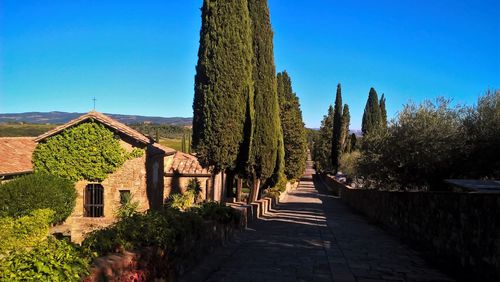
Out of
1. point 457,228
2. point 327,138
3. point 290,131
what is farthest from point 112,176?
point 327,138

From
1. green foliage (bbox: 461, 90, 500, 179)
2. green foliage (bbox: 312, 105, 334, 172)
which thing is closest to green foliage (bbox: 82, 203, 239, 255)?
green foliage (bbox: 461, 90, 500, 179)

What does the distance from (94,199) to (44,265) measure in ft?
67.8

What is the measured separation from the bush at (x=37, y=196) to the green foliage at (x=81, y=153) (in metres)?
0.78

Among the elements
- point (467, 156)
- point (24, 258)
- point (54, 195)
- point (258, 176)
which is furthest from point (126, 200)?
point (24, 258)

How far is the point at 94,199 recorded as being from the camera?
906 inches

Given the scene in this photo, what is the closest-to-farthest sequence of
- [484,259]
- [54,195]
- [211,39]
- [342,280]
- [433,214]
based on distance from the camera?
[484,259], [342,280], [433,214], [211,39], [54,195]

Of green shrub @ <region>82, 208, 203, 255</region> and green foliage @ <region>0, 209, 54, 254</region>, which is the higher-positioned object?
green shrub @ <region>82, 208, 203, 255</region>

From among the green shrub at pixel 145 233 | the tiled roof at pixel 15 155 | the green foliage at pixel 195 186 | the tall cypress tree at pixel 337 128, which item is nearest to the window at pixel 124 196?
the tiled roof at pixel 15 155

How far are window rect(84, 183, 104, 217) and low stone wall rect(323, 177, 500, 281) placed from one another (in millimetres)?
15171

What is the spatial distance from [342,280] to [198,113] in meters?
10.6

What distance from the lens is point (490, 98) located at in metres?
14.8

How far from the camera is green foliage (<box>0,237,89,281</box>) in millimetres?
3340

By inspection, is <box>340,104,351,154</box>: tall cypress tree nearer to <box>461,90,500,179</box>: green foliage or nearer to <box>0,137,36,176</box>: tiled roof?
<box>0,137,36,176</box>: tiled roof

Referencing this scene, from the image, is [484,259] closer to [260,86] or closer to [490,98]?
[490,98]
